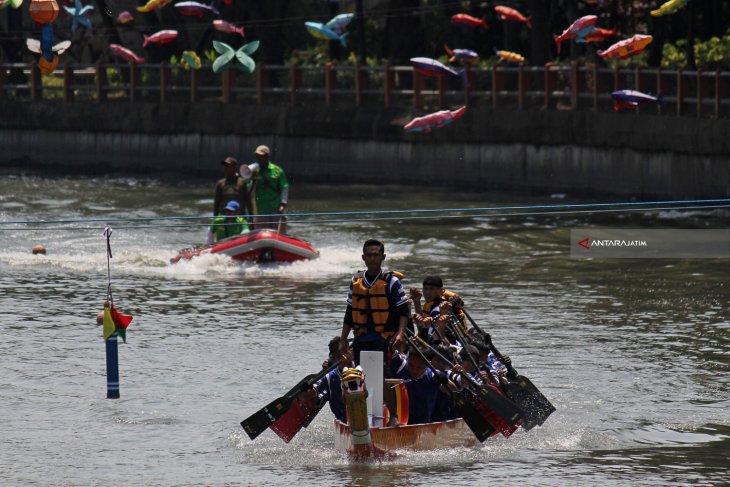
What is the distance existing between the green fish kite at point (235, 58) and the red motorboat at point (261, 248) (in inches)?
520

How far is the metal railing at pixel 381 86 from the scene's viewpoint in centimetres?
3438

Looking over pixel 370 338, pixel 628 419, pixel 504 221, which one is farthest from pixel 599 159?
pixel 370 338

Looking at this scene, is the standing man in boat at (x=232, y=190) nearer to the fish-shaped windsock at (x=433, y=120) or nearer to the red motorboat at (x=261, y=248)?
the red motorboat at (x=261, y=248)

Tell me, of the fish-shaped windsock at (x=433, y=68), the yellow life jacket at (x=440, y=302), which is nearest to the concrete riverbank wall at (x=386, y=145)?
the fish-shaped windsock at (x=433, y=68)

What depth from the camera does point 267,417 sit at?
1473 centimetres

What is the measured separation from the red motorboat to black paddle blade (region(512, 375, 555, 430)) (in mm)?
10301

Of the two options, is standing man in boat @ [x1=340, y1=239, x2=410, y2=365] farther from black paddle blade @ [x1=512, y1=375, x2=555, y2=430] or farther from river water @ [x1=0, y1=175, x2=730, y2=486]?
black paddle blade @ [x1=512, y1=375, x2=555, y2=430]

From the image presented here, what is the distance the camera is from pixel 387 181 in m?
41.0

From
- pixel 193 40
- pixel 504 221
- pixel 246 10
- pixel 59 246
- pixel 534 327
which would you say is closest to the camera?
pixel 534 327

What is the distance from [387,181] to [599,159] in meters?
6.40

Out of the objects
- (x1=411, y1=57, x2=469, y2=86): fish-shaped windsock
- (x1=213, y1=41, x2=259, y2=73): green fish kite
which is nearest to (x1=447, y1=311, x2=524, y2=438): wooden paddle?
(x1=411, y1=57, x2=469, y2=86): fish-shaped windsock

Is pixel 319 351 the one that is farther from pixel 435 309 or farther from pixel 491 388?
pixel 491 388

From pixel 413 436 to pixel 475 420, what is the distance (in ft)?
1.90

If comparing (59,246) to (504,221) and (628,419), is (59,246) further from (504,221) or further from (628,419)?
(628,419)
